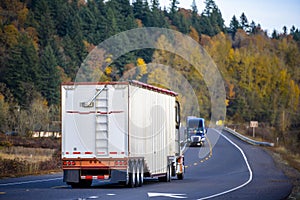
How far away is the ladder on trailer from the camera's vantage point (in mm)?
25594

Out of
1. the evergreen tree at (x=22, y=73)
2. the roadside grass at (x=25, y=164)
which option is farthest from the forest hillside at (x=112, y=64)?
the roadside grass at (x=25, y=164)

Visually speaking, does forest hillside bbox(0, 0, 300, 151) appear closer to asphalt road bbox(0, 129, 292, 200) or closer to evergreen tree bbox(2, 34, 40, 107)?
evergreen tree bbox(2, 34, 40, 107)

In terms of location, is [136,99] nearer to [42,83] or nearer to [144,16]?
[42,83]

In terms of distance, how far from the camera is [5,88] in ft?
355

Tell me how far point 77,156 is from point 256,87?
130m

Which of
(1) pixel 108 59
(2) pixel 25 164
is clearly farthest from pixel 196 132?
(1) pixel 108 59

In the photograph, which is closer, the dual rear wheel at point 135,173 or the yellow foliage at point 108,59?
the dual rear wheel at point 135,173

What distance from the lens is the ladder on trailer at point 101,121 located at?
25594mm

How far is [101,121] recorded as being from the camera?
25.8 m

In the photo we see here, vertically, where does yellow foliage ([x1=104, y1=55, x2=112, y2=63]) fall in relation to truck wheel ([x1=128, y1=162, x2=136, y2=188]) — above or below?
above

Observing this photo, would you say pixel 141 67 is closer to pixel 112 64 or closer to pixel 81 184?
pixel 112 64

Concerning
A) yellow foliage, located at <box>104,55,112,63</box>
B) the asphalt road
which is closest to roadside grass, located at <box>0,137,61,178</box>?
the asphalt road

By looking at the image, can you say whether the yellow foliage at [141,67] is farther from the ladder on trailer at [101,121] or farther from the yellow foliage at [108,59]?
the ladder on trailer at [101,121]

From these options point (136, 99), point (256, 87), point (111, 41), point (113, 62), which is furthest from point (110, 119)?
point (256, 87)
